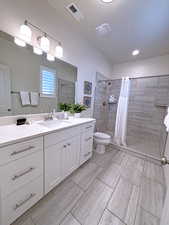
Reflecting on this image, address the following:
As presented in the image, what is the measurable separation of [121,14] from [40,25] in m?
1.24

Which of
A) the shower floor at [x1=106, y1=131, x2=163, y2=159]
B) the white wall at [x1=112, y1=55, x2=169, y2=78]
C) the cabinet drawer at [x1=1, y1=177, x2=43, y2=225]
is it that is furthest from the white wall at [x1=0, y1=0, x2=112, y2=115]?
the cabinet drawer at [x1=1, y1=177, x2=43, y2=225]

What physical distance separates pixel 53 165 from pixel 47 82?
1252 millimetres

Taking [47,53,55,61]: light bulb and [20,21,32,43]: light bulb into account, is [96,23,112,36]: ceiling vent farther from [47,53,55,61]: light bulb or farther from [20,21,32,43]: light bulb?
[20,21,32,43]: light bulb

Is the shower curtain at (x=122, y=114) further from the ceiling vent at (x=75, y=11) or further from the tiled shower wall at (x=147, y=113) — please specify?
the ceiling vent at (x=75, y=11)

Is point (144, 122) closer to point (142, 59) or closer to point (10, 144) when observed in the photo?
point (142, 59)

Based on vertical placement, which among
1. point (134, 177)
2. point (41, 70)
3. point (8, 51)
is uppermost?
point (8, 51)

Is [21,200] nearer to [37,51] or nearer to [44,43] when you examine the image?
[37,51]

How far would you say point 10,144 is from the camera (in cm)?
83

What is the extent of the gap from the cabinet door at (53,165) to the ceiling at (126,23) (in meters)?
2.02

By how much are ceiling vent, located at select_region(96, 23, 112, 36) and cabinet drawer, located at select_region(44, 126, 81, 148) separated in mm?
1886

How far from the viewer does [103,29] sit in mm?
1959

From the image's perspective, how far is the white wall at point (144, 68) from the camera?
9.16 ft

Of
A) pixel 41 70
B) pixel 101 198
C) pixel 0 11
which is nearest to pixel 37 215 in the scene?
pixel 101 198

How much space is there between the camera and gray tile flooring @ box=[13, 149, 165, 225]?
1.06m
